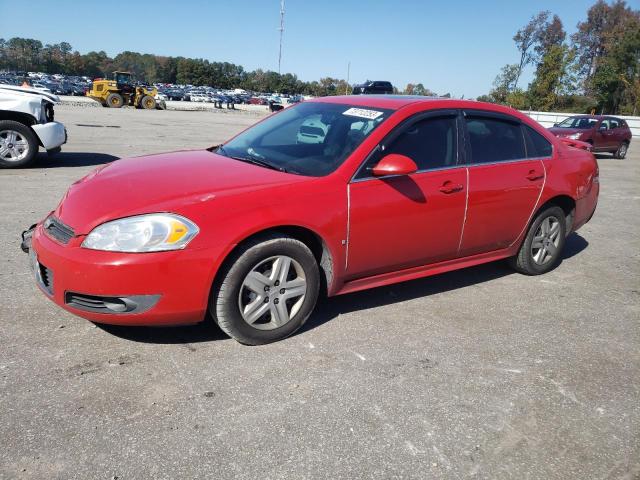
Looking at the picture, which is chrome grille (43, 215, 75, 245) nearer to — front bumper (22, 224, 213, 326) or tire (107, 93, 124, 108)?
front bumper (22, 224, 213, 326)

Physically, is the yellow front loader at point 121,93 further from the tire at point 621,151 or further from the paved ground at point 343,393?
the paved ground at point 343,393

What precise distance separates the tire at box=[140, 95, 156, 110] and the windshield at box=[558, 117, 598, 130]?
2489cm

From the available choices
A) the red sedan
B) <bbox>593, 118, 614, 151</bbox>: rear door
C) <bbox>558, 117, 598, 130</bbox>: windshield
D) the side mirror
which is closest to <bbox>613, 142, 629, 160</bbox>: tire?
<bbox>593, 118, 614, 151</bbox>: rear door

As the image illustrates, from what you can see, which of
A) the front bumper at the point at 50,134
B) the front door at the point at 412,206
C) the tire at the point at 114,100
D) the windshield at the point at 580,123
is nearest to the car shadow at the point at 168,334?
the front door at the point at 412,206

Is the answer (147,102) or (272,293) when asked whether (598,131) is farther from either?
(147,102)

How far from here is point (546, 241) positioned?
4891 mm

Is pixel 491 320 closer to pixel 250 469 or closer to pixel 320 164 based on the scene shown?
pixel 320 164

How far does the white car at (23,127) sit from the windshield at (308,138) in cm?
581

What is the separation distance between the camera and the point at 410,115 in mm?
3797

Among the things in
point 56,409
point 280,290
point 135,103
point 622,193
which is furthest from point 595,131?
point 135,103

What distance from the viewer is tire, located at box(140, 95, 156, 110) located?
32.7m

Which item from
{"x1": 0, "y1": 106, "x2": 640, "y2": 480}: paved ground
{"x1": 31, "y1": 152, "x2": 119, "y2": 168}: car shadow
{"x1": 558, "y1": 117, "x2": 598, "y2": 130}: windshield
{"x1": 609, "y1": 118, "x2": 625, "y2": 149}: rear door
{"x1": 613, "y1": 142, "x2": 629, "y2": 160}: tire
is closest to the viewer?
{"x1": 0, "y1": 106, "x2": 640, "y2": 480}: paved ground

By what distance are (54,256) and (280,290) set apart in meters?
1.31

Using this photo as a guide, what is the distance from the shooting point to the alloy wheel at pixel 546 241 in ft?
15.8
